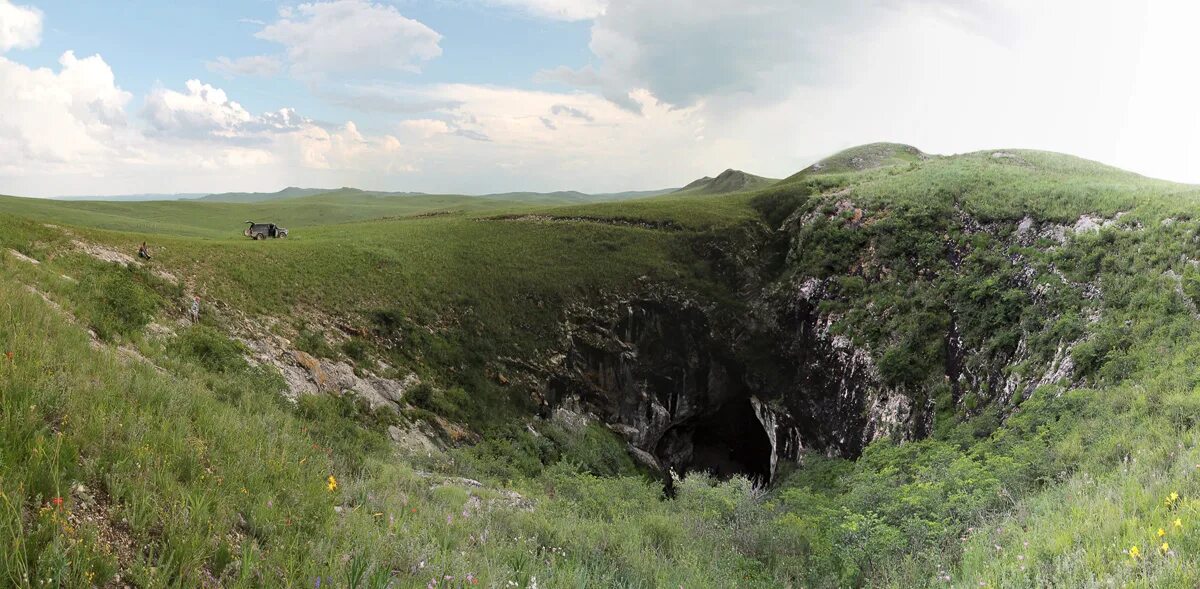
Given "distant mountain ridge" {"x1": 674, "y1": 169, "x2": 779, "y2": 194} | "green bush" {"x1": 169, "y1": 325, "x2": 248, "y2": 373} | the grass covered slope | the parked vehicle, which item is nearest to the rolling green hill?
the grass covered slope

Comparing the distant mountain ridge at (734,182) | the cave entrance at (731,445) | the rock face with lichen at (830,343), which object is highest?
the distant mountain ridge at (734,182)

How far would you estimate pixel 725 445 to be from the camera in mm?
34188

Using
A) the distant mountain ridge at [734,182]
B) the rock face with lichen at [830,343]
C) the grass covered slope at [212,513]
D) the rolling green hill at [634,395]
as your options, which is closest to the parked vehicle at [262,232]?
the rolling green hill at [634,395]

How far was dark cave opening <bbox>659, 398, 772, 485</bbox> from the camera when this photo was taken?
31.8 meters

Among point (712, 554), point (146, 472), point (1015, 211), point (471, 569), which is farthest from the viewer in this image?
point (1015, 211)

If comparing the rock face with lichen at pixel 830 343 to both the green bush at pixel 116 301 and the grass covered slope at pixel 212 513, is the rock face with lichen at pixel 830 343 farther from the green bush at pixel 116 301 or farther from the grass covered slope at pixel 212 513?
the grass covered slope at pixel 212 513

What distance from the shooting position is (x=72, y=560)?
3926 mm

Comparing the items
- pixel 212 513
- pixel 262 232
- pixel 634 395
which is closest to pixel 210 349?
pixel 212 513

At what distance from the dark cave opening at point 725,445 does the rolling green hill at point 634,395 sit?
7.6 inches

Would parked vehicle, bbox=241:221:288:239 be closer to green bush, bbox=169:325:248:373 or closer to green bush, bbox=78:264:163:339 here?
green bush, bbox=78:264:163:339

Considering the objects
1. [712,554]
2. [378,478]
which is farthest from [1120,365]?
[378,478]

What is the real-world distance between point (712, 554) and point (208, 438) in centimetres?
857

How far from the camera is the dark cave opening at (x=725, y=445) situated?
31844mm

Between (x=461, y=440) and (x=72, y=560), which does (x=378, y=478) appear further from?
(x=461, y=440)
